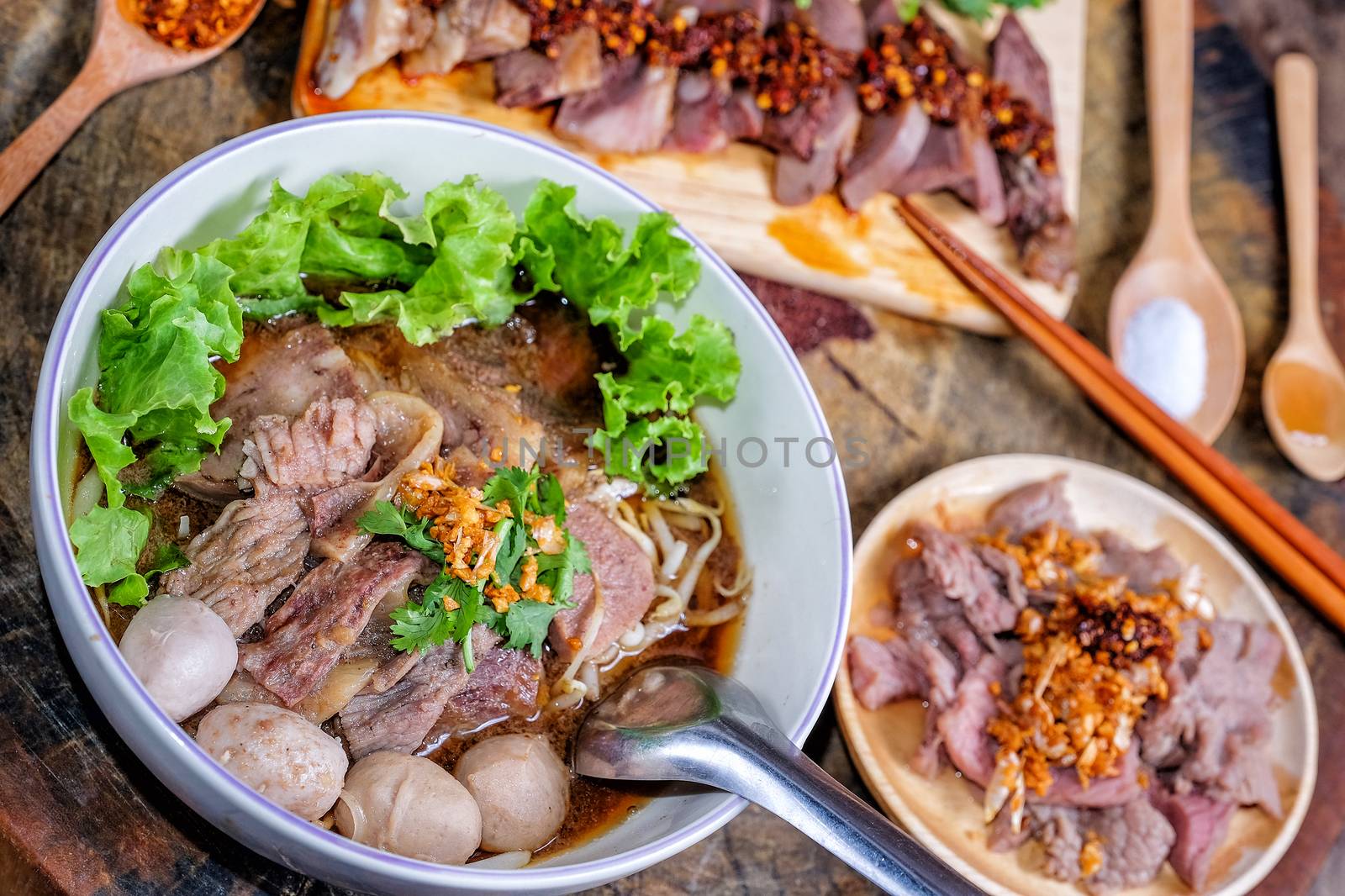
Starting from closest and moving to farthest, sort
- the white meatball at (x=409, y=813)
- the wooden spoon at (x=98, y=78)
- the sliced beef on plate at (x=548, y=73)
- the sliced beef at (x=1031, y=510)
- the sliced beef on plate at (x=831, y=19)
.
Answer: the white meatball at (x=409, y=813) → the wooden spoon at (x=98, y=78) → the sliced beef on plate at (x=548, y=73) → the sliced beef at (x=1031, y=510) → the sliced beef on plate at (x=831, y=19)

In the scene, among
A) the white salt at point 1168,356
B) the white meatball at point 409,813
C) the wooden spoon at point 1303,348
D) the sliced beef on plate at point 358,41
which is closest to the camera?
the white meatball at point 409,813

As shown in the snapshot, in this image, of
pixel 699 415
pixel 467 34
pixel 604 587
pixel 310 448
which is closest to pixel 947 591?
pixel 699 415

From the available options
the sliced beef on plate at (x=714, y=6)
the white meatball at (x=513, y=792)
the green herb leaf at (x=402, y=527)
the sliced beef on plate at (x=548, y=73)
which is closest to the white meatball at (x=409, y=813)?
the white meatball at (x=513, y=792)

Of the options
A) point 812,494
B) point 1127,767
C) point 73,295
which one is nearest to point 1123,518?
point 1127,767

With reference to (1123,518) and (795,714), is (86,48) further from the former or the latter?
(1123,518)

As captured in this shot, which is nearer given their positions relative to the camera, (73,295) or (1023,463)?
(73,295)

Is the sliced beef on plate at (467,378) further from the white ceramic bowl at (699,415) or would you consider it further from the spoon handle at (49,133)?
the spoon handle at (49,133)
